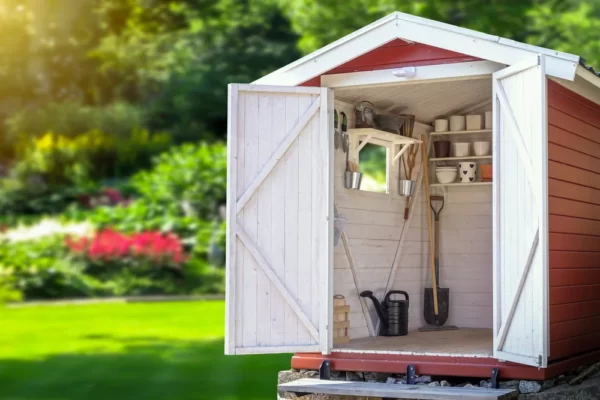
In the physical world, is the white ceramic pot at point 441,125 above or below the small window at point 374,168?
below

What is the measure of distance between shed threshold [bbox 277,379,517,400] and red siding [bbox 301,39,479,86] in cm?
234

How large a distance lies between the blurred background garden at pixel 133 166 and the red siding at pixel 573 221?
3.43 metres

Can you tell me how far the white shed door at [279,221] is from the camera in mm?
7359

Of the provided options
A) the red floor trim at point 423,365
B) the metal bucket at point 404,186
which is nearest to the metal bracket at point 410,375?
the red floor trim at point 423,365

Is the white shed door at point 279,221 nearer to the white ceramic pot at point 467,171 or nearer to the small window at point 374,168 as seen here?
the white ceramic pot at point 467,171

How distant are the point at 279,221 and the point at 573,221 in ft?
7.09

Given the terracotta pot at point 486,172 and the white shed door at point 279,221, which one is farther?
the terracotta pot at point 486,172

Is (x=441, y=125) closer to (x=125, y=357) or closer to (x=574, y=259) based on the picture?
(x=574, y=259)

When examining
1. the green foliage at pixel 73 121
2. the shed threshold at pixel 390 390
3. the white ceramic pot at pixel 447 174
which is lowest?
the shed threshold at pixel 390 390

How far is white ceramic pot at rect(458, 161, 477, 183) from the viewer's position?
959 cm

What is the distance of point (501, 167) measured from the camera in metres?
6.73

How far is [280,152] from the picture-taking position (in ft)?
24.4

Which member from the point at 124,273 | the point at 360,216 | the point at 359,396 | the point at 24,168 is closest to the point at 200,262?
the point at 124,273

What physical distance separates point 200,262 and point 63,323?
4200 millimetres
